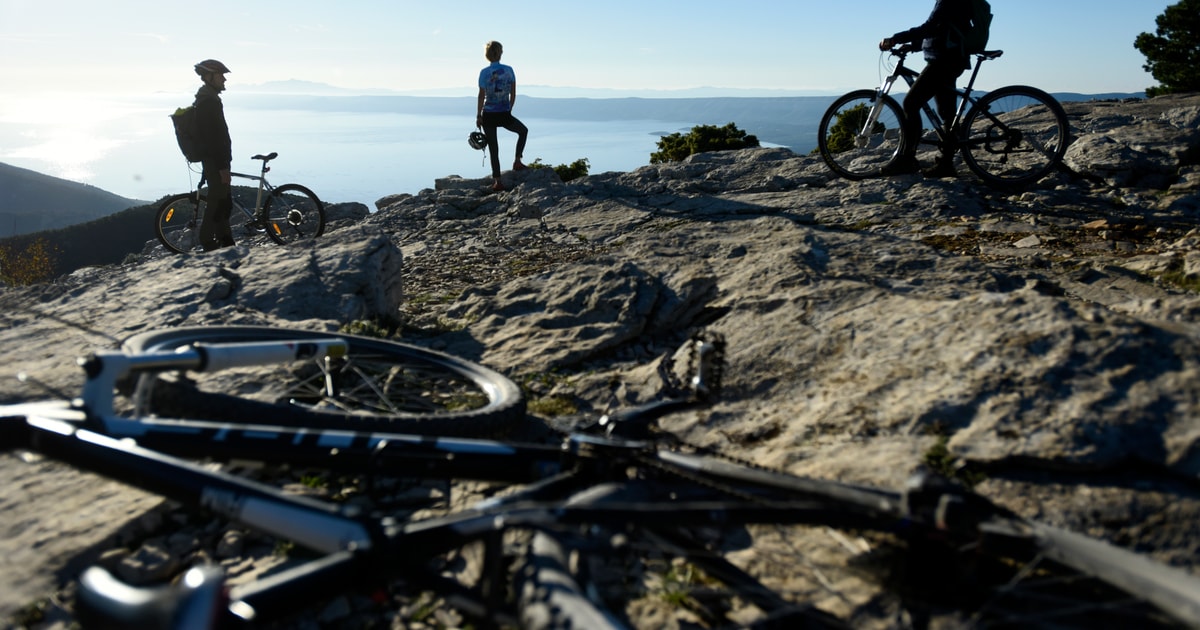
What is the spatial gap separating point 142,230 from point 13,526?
79937 mm

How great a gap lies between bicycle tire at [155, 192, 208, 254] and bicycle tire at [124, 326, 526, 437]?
705 cm

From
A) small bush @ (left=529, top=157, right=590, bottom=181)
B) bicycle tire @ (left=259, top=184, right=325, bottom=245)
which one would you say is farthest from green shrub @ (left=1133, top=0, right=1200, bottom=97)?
bicycle tire @ (left=259, top=184, right=325, bottom=245)

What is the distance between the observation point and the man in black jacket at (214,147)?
27.5 ft

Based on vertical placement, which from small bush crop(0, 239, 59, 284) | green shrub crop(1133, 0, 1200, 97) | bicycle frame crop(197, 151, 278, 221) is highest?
green shrub crop(1133, 0, 1200, 97)

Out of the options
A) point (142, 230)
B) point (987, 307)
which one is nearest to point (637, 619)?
point (987, 307)

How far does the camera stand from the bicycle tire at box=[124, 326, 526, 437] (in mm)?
3000

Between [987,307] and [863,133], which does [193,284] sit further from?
[863,133]

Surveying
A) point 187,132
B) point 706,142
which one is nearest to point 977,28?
point 187,132

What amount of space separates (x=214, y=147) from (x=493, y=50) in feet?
14.9

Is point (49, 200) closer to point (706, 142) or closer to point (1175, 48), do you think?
point (706, 142)

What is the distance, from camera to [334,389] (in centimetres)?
378

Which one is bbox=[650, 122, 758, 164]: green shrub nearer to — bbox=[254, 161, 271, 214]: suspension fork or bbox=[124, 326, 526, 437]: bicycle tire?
bbox=[254, 161, 271, 214]: suspension fork

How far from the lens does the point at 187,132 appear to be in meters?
8.60

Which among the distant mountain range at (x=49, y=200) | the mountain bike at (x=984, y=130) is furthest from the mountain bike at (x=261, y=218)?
the distant mountain range at (x=49, y=200)
